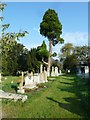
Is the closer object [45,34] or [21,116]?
[21,116]

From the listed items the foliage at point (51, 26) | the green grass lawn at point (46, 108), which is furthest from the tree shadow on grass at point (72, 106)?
the foliage at point (51, 26)

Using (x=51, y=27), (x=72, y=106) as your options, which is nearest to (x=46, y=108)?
(x=72, y=106)

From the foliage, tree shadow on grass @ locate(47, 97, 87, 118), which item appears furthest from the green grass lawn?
the foliage

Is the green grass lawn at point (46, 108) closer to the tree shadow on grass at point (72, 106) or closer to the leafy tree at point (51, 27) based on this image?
the tree shadow on grass at point (72, 106)

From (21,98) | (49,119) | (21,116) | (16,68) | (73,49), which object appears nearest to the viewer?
(49,119)

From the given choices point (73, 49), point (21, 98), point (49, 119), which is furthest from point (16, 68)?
point (49, 119)

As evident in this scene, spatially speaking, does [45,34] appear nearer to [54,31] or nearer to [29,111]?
[54,31]

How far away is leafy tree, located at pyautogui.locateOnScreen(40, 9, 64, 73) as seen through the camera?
5025cm

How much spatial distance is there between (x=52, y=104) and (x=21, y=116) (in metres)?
2.67

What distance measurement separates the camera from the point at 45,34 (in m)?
51.5

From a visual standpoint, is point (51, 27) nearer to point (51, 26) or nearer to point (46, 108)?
point (51, 26)

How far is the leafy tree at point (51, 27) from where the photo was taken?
1978 inches

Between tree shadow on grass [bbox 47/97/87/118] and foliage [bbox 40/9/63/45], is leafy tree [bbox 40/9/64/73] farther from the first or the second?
tree shadow on grass [bbox 47/97/87/118]

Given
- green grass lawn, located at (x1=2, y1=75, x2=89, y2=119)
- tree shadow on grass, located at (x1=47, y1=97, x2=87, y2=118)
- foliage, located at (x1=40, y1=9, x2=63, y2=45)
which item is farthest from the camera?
foliage, located at (x1=40, y1=9, x2=63, y2=45)
